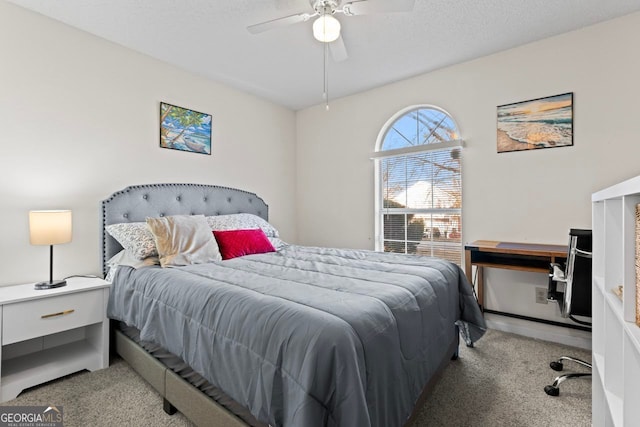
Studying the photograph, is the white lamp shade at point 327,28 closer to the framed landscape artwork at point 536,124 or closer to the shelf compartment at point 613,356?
the framed landscape artwork at point 536,124

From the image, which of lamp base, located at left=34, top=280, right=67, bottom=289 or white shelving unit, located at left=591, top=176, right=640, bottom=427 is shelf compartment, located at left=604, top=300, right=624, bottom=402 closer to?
white shelving unit, located at left=591, top=176, right=640, bottom=427

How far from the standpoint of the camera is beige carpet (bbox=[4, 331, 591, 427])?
157 cm

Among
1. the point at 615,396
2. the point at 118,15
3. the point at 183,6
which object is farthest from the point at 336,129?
the point at 615,396

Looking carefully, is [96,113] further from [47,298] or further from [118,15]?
→ [47,298]

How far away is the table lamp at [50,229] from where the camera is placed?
194 centimetres

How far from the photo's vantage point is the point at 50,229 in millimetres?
1970

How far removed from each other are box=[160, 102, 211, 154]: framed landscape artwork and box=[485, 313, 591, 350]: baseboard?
3.29m

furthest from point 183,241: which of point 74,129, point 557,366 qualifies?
point 557,366

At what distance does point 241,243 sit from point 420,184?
201cm

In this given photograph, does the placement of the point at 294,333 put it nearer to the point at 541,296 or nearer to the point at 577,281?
the point at 577,281

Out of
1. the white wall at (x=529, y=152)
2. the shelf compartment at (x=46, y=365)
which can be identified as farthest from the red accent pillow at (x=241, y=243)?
A: the white wall at (x=529, y=152)

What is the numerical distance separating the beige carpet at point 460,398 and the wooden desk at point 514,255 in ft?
2.23

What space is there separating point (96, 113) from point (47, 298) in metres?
1.47

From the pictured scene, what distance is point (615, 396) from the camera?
1061mm
